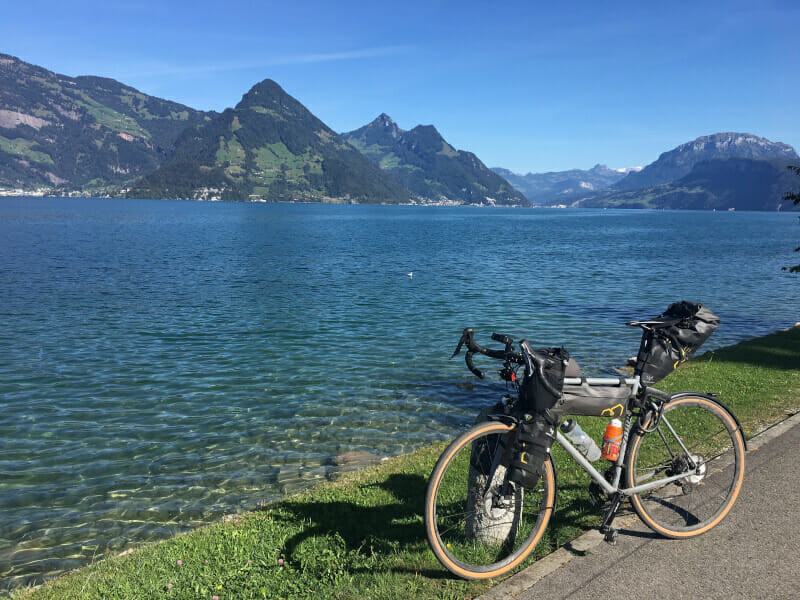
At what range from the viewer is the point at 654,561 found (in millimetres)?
5277

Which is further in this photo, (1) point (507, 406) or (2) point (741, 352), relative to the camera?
(2) point (741, 352)

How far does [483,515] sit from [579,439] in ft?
4.33

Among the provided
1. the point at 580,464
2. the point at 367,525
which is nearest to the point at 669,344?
the point at 580,464

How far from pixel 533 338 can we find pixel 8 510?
64.4ft

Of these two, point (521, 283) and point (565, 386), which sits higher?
point (565, 386)

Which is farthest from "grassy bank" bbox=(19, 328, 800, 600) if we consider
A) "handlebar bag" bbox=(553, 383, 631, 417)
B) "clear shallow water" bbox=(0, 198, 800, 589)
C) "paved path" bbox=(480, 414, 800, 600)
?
"clear shallow water" bbox=(0, 198, 800, 589)

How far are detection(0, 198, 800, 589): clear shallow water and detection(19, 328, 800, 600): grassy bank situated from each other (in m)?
2.60

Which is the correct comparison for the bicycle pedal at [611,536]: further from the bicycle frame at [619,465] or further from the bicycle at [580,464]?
the bicycle frame at [619,465]

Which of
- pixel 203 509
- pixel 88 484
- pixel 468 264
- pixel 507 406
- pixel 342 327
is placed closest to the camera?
pixel 507 406

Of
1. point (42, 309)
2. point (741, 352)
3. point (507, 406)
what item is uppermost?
point (507, 406)

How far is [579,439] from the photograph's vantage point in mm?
5367

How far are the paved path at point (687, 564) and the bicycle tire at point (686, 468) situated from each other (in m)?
0.20

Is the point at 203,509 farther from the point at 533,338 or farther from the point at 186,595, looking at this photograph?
the point at 533,338

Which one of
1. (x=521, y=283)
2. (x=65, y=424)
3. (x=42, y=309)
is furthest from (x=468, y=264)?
(x=65, y=424)
